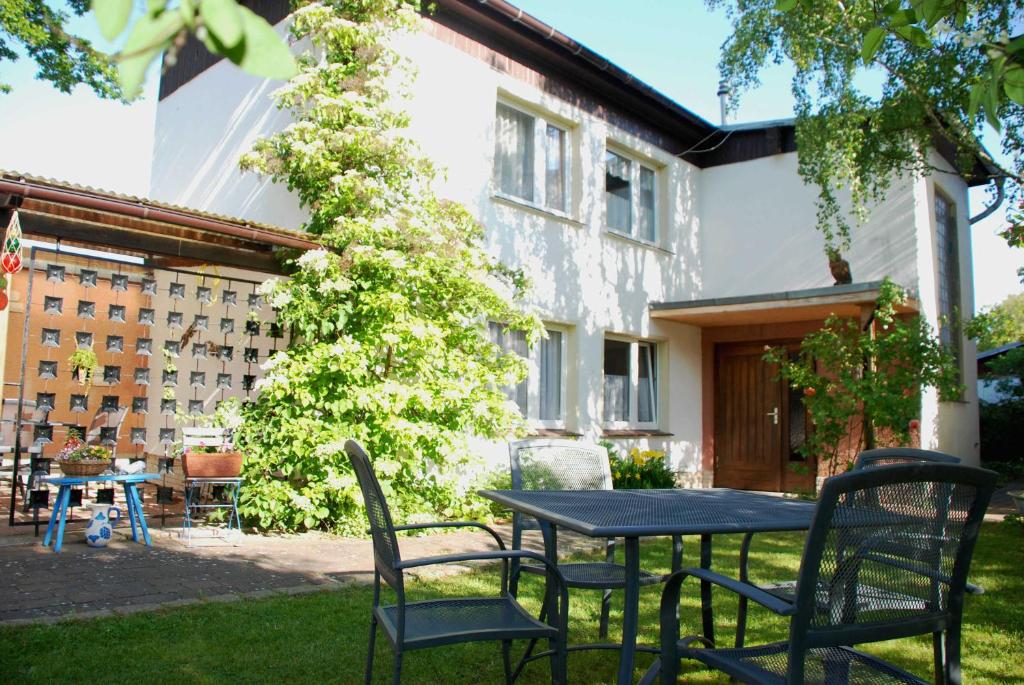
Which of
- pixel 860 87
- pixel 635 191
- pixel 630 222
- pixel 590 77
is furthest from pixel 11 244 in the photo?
pixel 860 87

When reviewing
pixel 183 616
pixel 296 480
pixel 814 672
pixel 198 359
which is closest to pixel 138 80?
pixel 814 672

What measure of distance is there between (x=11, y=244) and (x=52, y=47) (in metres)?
8.41

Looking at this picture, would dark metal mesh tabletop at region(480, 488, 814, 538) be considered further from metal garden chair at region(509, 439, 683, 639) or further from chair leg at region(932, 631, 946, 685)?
chair leg at region(932, 631, 946, 685)

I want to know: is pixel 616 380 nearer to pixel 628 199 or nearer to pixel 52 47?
pixel 628 199

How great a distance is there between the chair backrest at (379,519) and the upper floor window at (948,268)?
11283mm

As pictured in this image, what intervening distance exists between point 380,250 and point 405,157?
1098 millimetres

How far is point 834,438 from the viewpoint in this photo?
9578 millimetres

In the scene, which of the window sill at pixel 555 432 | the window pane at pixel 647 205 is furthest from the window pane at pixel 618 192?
the window sill at pixel 555 432

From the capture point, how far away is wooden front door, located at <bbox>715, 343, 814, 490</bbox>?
1151 cm

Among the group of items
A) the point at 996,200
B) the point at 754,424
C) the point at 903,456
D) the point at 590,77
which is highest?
the point at 590,77

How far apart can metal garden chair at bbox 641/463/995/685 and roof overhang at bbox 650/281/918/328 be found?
762 cm

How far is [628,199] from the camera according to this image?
11.5 m

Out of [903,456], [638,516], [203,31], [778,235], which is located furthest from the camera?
[778,235]

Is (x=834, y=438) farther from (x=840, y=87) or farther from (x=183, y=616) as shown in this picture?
(x=183, y=616)
